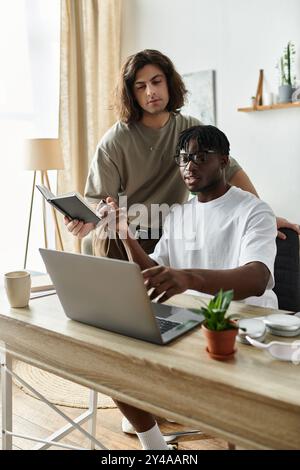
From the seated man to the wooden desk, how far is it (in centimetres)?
23

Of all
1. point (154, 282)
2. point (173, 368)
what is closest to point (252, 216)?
point (154, 282)

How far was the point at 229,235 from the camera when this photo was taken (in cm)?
162

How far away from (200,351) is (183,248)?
2.51 feet

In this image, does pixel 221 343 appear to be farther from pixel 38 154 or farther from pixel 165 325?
pixel 38 154

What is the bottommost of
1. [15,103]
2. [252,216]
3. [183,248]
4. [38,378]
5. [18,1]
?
[38,378]

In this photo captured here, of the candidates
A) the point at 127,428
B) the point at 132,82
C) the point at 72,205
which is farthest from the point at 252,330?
the point at 132,82

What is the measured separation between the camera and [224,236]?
5.33 ft

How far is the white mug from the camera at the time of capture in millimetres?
1300

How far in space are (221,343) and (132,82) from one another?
1.45 metres

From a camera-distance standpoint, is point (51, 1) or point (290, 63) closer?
point (290, 63)

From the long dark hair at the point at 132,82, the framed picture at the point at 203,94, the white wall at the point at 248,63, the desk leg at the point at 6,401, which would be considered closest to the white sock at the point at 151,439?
the desk leg at the point at 6,401

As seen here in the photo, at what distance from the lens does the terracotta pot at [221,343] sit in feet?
3.09

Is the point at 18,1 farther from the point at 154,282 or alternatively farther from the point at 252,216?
the point at 154,282

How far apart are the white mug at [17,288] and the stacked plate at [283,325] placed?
66cm
